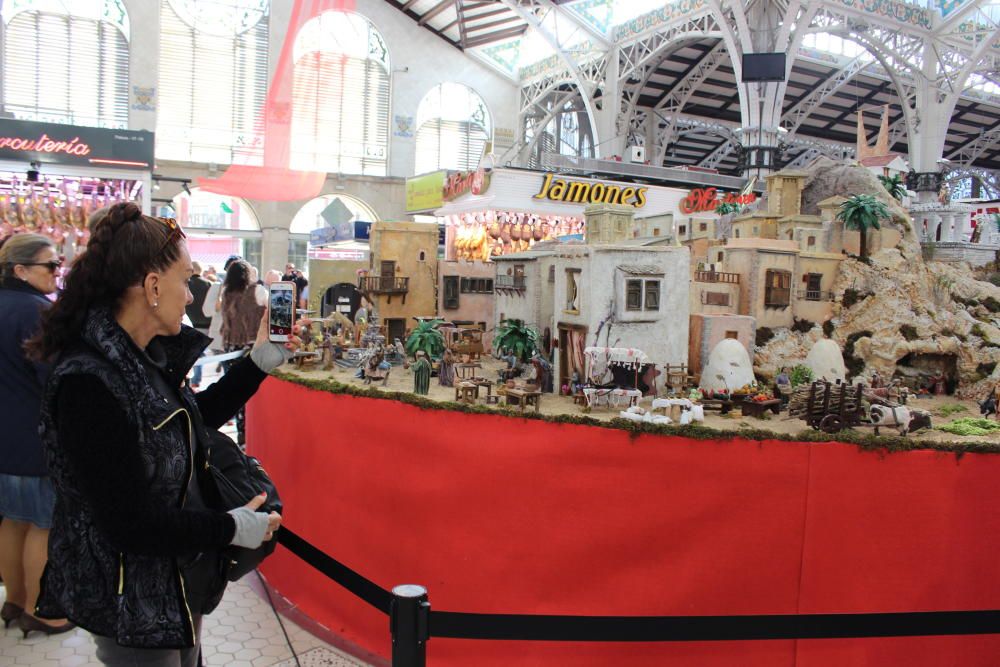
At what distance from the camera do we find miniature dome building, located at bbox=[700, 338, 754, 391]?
16.1ft

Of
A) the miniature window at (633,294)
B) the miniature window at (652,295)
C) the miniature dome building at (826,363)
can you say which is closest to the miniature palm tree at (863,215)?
the miniature dome building at (826,363)

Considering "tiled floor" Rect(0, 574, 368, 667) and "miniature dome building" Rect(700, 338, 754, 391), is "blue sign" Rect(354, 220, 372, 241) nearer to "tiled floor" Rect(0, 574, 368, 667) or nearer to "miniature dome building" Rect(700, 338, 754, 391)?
"tiled floor" Rect(0, 574, 368, 667)

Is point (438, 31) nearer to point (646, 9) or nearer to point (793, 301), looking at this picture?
point (646, 9)

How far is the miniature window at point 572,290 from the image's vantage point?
5.11 metres

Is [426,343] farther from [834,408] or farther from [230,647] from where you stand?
[834,408]

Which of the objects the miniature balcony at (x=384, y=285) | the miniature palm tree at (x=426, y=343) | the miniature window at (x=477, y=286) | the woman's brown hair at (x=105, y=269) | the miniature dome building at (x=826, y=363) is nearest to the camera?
the woman's brown hair at (x=105, y=269)

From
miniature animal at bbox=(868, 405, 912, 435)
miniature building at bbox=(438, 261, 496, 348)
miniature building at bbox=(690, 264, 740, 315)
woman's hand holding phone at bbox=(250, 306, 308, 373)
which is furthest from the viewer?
miniature building at bbox=(438, 261, 496, 348)

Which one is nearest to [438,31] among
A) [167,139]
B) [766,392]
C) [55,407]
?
[167,139]

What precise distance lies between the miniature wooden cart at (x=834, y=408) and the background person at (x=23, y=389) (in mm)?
4080

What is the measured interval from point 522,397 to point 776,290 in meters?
3.43

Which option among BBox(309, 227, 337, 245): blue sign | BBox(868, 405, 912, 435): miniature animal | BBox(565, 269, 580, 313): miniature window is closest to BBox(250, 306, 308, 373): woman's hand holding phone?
BBox(565, 269, 580, 313): miniature window

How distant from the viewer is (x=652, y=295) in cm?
497

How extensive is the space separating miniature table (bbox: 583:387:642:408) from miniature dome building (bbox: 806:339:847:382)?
5.49ft

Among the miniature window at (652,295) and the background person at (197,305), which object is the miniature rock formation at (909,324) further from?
the background person at (197,305)
